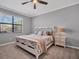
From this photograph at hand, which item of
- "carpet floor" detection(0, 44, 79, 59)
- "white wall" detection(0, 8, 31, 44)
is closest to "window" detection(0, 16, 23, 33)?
"white wall" detection(0, 8, 31, 44)

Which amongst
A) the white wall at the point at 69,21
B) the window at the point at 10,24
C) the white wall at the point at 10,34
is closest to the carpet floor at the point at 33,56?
the white wall at the point at 69,21

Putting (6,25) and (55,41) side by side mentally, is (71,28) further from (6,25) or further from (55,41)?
(6,25)

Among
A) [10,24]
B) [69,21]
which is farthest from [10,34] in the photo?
[69,21]

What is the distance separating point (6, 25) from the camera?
4555 mm

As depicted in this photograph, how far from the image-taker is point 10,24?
4.79 meters

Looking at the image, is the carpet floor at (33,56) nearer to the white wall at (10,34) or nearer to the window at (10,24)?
the white wall at (10,34)

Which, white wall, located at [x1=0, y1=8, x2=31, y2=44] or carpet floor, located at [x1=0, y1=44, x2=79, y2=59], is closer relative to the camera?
carpet floor, located at [x1=0, y1=44, x2=79, y2=59]

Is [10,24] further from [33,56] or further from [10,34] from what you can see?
[33,56]

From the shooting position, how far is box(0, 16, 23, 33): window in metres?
4.31

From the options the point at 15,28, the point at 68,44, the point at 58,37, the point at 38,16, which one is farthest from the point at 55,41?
the point at 15,28

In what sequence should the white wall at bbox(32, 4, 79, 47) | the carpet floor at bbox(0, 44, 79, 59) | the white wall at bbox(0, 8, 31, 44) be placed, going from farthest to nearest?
1. the white wall at bbox(0, 8, 31, 44)
2. the white wall at bbox(32, 4, 79, 47)
3. the carpet floor at bbox(0, 44, 79, 59)

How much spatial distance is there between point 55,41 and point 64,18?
1694 mm

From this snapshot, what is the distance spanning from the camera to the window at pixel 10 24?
431cm

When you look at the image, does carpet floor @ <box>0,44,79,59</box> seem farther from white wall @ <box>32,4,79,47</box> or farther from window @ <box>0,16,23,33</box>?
window @ <box>0,16,23,33</box>
